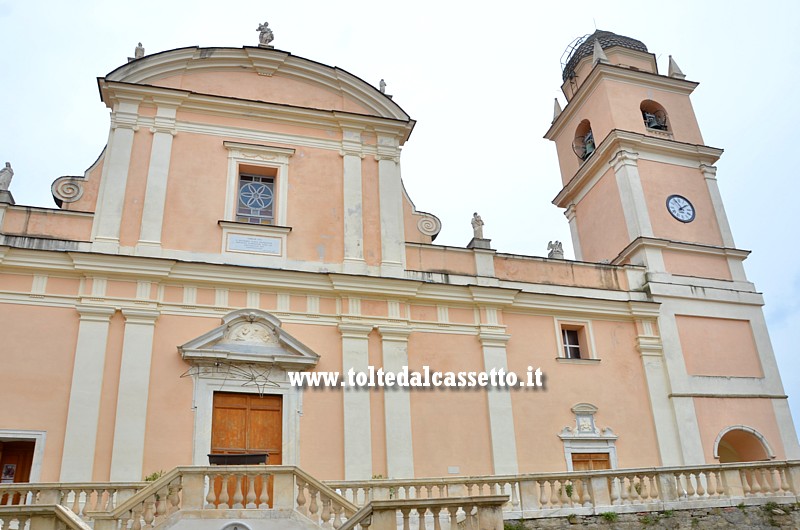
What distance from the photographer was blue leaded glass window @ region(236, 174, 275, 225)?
14547 mm

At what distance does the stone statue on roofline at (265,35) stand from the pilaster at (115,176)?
3.42 meters

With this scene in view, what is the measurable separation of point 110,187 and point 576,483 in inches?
393

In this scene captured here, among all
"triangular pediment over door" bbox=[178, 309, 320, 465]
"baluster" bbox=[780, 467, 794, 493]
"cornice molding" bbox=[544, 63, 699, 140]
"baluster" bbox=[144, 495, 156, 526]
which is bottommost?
"baluster" bbox=[144, 495, 156, 526]

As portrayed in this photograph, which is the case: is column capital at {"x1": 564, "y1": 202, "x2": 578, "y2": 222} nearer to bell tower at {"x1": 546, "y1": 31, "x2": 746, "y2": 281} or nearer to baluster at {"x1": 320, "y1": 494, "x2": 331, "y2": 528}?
bell tower at {"x1": 546, "y1": 31, "x2": 746, "y2": 281}

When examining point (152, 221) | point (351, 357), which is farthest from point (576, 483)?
point (152, 221)

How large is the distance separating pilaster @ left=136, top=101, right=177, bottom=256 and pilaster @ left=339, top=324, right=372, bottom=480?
3.94 meters

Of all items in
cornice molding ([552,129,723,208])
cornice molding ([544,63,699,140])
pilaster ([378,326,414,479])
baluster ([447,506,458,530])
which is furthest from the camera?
cornice molding ([544,63,699,140])

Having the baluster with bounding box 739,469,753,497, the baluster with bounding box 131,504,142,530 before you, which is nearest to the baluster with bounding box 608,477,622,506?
the baluster with bounding box 739,469,753,497

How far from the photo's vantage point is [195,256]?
13.5 meters

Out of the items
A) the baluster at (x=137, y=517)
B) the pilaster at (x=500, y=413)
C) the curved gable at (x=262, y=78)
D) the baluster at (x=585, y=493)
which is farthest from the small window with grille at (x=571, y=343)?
the baluster at (x=137, y=517)

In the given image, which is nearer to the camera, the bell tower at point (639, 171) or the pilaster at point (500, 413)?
the pilaster at point (500, 413)

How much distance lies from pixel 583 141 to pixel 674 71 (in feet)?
10.3

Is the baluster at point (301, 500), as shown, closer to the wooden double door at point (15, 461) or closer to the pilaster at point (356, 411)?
the pilaster at point (356, 411)

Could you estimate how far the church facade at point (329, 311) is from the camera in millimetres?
12250
